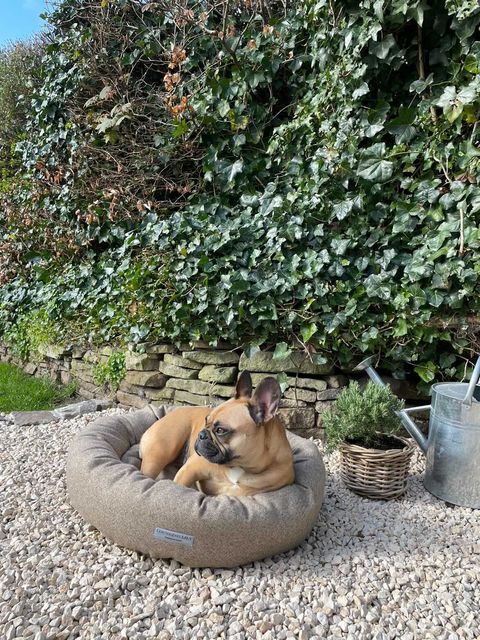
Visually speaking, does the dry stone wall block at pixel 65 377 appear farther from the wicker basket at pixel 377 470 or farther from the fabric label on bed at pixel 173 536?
the fabric label on bed at pixel 173 536

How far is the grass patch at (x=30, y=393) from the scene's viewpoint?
538cm

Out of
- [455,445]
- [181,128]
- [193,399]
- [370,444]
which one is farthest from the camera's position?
[181,128]

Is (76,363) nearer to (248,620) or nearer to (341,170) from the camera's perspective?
(341,170)

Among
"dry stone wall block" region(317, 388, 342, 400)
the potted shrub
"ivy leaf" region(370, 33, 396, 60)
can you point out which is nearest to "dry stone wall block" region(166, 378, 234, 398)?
"dry stone wall block" region(317, 388, 342, 400)

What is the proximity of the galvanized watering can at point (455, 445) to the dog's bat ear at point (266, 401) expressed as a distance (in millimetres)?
1253

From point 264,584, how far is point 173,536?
1.54 feet

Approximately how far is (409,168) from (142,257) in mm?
2801

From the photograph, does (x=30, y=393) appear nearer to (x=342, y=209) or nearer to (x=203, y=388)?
(x=203, y=388)

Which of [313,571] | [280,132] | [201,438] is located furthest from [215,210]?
[313,571]

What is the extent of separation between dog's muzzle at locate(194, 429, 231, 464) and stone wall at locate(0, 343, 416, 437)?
5.71 feet

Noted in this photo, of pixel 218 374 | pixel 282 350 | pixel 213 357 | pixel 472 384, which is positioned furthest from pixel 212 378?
pixel 472 384

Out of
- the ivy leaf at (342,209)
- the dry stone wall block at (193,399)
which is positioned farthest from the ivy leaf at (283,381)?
the ivy leaf at (342,209)

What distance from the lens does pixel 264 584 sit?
221 cm

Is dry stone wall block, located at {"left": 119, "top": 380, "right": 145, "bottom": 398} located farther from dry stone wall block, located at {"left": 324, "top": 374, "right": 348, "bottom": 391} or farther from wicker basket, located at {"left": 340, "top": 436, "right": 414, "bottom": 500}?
wicker basket, located at {"left": 340, "top": 436, "right": 414, "bottom": 500}
